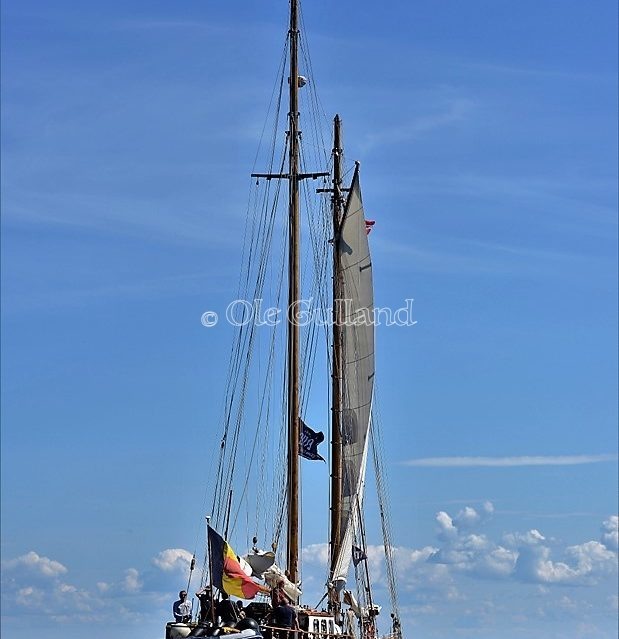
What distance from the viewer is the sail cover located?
8369cm

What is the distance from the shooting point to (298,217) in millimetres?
80125

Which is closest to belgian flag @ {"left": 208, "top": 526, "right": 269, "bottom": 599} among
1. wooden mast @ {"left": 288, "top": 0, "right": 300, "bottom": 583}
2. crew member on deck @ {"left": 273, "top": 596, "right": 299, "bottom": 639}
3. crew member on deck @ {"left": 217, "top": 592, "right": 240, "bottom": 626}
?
crew member on deck @ {"left": 217, "top": 592, "right": 240, "bottom": 626}

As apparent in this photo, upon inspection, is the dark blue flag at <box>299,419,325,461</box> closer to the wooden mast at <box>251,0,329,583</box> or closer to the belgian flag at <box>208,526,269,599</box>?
the wooden mast at <box>251,0,329,583</box>

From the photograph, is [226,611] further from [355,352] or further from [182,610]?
[355,352]

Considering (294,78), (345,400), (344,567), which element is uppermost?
(294,78)

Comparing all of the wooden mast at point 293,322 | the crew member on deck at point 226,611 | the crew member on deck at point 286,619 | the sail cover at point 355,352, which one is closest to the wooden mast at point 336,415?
the sail cover at point 355,352

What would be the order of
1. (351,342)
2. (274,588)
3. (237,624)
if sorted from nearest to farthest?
(237,624)
(274,588)
(351,342)

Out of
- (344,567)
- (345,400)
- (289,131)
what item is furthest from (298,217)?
(344,567)

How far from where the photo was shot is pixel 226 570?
6956cm

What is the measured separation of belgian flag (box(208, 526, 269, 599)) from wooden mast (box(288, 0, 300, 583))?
21.9ft

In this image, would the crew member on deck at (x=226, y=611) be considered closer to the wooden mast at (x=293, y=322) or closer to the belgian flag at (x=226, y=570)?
Result: the belgian flag at (x=226, y=570)

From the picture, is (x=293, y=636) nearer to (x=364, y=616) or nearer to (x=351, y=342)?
(x=364, y=616)

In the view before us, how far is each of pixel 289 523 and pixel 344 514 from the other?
7.17m

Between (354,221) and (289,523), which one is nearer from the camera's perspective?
(289,523)
